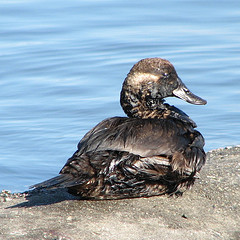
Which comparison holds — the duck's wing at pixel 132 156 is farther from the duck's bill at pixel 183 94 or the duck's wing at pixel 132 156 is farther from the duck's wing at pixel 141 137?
the duck's bill at pixel 183 94

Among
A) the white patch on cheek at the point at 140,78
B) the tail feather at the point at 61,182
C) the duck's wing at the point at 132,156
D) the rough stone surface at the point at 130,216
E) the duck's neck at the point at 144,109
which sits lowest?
the rough stone surface at the point at 130,216

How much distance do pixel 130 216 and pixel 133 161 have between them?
467mm

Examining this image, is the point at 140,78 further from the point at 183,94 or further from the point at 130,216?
the point at 130,216

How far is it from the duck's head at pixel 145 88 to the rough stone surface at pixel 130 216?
2.79ft

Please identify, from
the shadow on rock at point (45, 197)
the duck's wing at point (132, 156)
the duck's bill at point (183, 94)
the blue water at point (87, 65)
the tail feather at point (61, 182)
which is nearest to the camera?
the tail feather at point (61, 182)

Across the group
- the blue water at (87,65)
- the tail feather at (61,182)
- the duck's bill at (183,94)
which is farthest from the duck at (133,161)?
the blue water at (87,65)

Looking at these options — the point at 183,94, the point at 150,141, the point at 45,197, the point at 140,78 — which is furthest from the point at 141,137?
the point at 183,94

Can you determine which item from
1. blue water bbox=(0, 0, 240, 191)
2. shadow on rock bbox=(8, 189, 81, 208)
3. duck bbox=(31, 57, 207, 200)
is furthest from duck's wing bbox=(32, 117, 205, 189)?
blue water bbox=(0, 0, 240, 191)

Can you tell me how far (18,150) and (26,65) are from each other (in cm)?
373

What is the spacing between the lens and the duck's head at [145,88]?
5891 millimetres

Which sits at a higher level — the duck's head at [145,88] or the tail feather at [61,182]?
the duck's head at [145,88]

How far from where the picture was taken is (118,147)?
518 cm

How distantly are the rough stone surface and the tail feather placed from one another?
0.24 metres

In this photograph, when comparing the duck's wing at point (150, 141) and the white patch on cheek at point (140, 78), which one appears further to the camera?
the white patch on cheek at point (140, 78)
